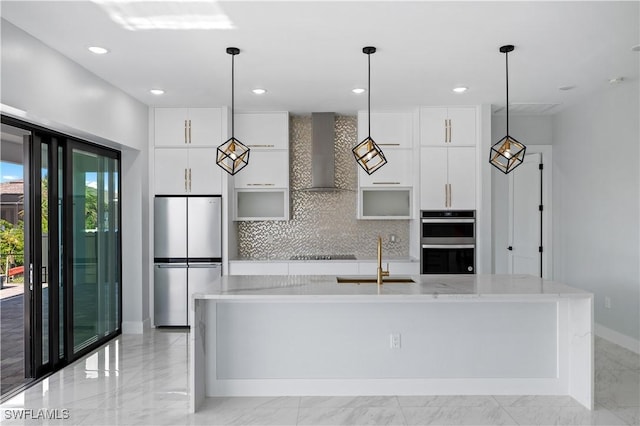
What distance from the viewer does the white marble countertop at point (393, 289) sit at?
3.02 meters

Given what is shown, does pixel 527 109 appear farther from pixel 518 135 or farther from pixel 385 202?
pixel 385 202

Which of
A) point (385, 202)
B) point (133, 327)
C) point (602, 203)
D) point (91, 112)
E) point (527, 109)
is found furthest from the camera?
point (385, 202)

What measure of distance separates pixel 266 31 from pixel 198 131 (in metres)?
2.45

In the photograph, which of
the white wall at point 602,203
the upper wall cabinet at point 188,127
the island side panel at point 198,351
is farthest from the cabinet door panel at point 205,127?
the white wall at point 602,203

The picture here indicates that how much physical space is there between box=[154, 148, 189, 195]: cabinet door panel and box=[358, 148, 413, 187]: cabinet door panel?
82.2 inches

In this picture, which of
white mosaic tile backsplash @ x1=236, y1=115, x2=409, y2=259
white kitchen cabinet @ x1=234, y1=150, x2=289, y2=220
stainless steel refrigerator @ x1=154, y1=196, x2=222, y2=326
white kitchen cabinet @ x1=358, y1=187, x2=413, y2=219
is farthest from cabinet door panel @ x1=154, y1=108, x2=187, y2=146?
white kitchen cabinet @ x1=358, y1=187, x2=413, y2=219

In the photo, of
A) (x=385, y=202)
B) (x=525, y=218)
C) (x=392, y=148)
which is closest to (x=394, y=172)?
(x=392, y=148)

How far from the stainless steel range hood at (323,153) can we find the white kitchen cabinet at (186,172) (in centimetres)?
112

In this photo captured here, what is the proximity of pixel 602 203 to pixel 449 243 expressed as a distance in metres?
1.62

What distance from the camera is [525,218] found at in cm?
588

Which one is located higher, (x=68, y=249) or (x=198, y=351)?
(x=68, y=249)

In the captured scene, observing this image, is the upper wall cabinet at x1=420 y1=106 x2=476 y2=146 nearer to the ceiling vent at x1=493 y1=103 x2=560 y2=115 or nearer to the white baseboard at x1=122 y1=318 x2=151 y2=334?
the ceiling vent at x1=493 y1=103 x2=560 y2=115

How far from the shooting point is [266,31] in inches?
126

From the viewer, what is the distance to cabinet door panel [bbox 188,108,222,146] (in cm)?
538
